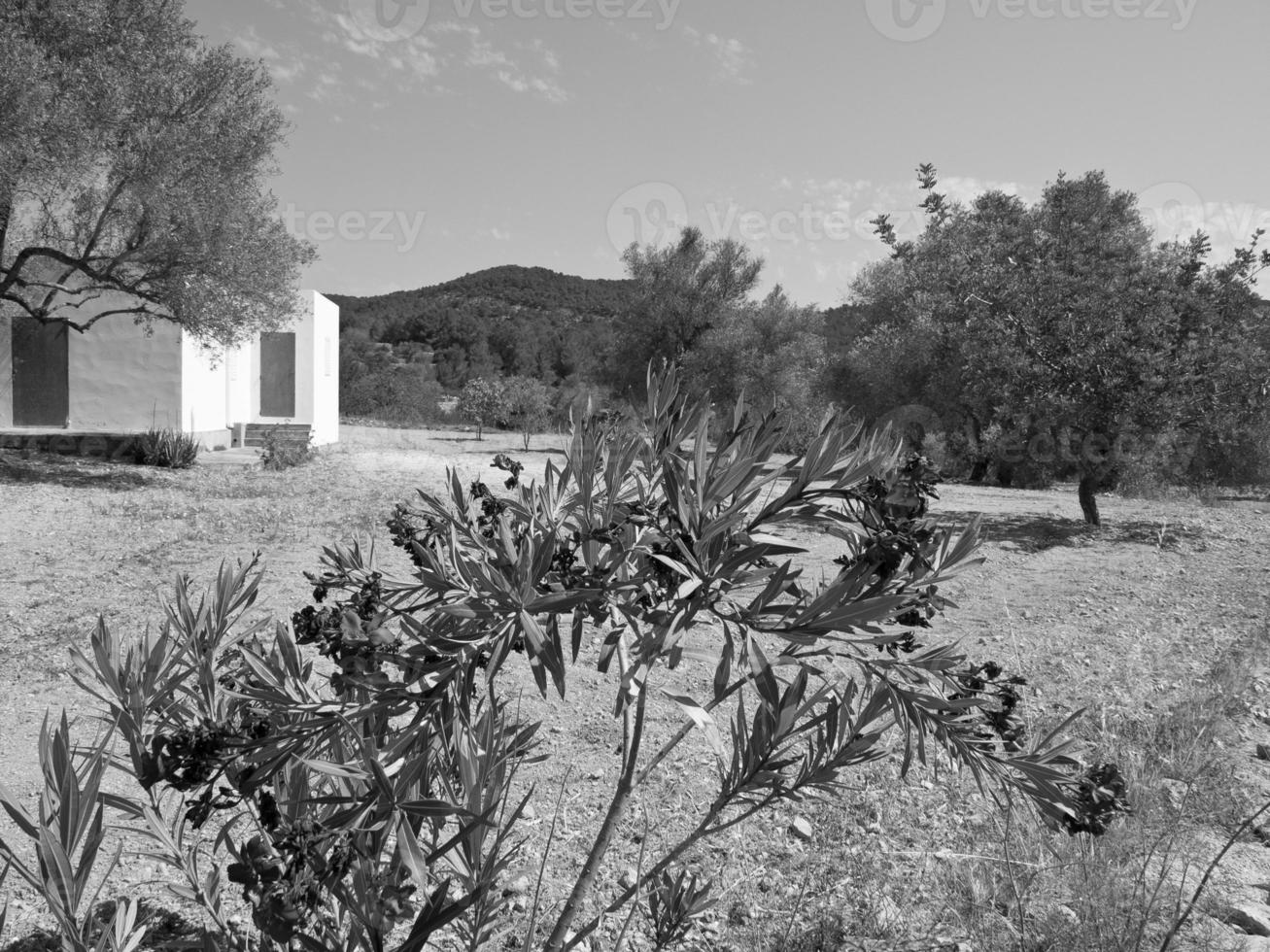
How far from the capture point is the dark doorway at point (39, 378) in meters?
13.8

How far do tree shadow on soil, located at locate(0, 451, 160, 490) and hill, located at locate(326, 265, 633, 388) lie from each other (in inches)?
648

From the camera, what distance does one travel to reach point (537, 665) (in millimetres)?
1057

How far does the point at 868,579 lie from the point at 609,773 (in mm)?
2223

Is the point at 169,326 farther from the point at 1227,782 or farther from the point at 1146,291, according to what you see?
the point at 1227,782

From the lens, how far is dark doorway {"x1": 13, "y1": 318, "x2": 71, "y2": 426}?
45.1ft

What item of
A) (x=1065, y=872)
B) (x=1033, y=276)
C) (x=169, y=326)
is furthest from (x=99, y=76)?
(x=1065, y=872)

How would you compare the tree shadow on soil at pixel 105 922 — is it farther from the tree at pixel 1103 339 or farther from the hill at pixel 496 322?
the hill at pixel 496 322

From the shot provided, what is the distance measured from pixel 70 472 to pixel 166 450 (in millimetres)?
1532

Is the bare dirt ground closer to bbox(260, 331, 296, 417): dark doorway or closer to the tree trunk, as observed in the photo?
the tree trunk

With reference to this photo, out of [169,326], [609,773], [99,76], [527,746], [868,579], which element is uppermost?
[99,76]

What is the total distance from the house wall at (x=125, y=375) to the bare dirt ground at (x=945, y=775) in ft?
14.5

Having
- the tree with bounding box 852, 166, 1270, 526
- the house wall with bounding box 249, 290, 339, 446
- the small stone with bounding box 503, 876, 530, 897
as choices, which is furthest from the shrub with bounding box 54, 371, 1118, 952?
the house wall with bounding box 249, 290, 339, 446

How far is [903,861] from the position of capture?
244 centimetres

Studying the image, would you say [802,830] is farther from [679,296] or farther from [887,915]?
[679,296]
